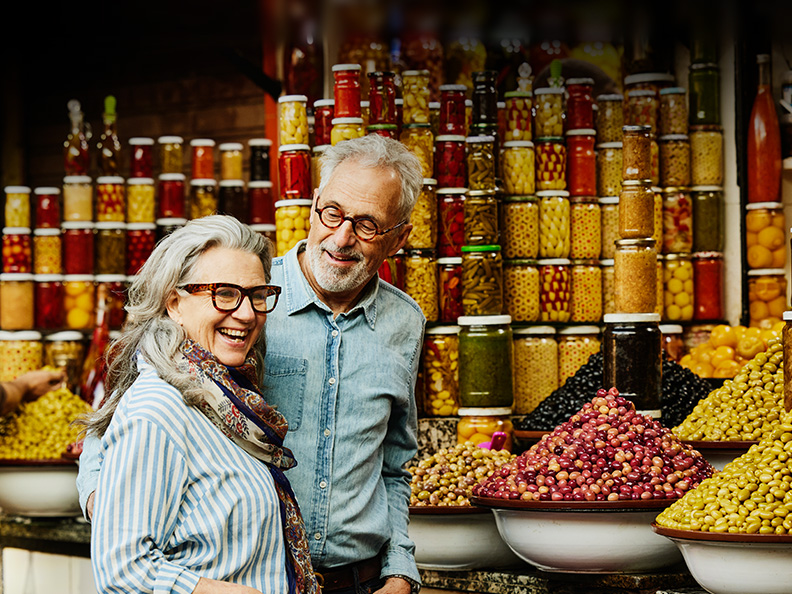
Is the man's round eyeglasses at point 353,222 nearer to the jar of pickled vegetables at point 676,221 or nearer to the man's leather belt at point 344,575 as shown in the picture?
the man's leather belt at point 344,575

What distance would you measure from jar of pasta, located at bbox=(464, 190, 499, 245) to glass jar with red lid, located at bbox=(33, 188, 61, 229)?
6.22 feet

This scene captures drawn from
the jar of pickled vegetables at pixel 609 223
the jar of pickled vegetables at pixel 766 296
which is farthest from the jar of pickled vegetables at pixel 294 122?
the jar of pickled vegetables at pixel 766 296

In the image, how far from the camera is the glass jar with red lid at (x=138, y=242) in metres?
4.11

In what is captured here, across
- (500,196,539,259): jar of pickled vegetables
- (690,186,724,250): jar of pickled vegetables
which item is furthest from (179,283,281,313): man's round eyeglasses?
(690,186,724,250): jar of pickled vegetables

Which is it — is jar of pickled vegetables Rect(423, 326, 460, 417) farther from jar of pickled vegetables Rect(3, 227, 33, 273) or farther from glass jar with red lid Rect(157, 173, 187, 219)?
jar of pickled vegetables Rect(3, 227, 33, 273)

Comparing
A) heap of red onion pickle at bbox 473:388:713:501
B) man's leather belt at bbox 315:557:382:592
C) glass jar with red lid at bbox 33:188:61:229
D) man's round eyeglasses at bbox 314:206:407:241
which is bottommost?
man's leather belt at bbox 315:557:382:592

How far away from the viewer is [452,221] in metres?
3.20

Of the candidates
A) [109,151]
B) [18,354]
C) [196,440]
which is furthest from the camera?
[109,151]

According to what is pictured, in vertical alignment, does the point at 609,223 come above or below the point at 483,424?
above

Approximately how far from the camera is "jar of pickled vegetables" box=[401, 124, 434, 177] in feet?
10.4

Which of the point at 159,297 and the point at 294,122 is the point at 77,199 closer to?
the point at 294,122

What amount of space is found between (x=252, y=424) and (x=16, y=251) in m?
2.92

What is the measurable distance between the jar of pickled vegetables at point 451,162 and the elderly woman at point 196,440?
1534 mm

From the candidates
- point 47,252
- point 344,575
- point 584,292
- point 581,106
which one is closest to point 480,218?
point 584,292
